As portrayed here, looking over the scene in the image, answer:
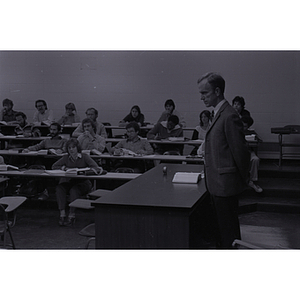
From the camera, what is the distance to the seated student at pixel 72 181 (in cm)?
534

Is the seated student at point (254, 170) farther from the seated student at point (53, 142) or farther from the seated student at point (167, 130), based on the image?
the seated student at point (53, 142)

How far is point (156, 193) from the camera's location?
10.7ft

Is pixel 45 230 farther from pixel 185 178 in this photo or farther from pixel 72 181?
pixel 185 178

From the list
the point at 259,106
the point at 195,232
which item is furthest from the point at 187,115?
the point at 195,232

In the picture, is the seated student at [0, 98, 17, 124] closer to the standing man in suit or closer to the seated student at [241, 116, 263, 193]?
the seated student at [241, 116, 263, 193]

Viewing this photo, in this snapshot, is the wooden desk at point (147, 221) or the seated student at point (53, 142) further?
the seated student at point (53, 142)

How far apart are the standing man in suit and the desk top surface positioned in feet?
0.56

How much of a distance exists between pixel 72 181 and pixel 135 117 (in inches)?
122

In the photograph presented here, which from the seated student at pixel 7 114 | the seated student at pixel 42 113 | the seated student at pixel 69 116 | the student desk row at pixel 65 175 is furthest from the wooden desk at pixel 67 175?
the seated student at pixel 69 116

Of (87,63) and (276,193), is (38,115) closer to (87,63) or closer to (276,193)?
(87,63)

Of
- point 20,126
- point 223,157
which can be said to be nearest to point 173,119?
point 20,126

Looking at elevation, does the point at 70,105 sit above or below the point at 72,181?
above

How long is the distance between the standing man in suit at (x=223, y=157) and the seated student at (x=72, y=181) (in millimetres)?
2382

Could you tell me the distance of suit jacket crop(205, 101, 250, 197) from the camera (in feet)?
9.83
